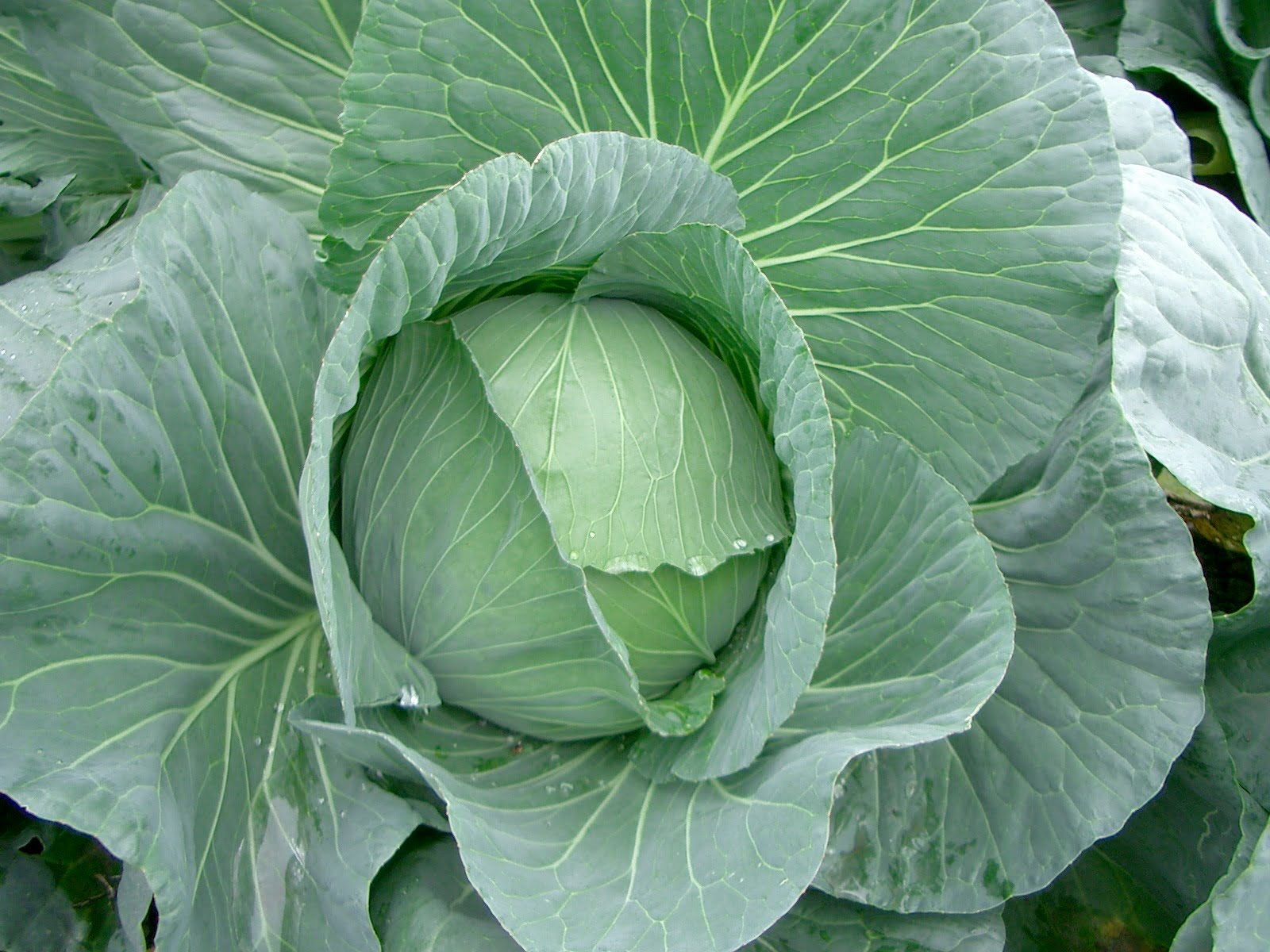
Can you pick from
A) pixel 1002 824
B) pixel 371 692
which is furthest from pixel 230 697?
pixel 1002 824

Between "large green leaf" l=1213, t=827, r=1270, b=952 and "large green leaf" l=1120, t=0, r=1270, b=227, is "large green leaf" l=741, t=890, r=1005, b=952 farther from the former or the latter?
"large green leaf" l=1120, t=0, r=1270, b=227

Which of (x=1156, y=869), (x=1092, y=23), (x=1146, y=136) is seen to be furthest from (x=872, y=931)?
(x=1092, y=23)

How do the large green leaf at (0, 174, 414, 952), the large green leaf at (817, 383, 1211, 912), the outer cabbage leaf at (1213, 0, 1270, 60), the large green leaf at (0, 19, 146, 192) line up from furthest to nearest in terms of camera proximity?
the outer cabbage leaf at (1213, 0, 1270, 60)
the large green leaf at (0, 19, 146, 192)
the large green leaf at (817, 383, 1211, 912)
the large green leaf at (0, 174, 414, 952)

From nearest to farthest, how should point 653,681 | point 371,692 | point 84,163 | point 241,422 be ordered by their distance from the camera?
point 371,692, point 241,422, point 653,681, point 84,163

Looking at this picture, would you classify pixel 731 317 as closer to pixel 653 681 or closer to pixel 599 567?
pixel 599 567

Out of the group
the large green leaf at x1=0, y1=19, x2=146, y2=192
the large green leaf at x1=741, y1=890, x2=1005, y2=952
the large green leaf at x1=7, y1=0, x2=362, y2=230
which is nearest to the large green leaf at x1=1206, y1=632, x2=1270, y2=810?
the large green leaf at x1=741, y1=890, x2=1005, y2=952

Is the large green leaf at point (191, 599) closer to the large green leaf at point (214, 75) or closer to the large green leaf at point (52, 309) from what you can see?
the large green leaf at point (52, 309)
